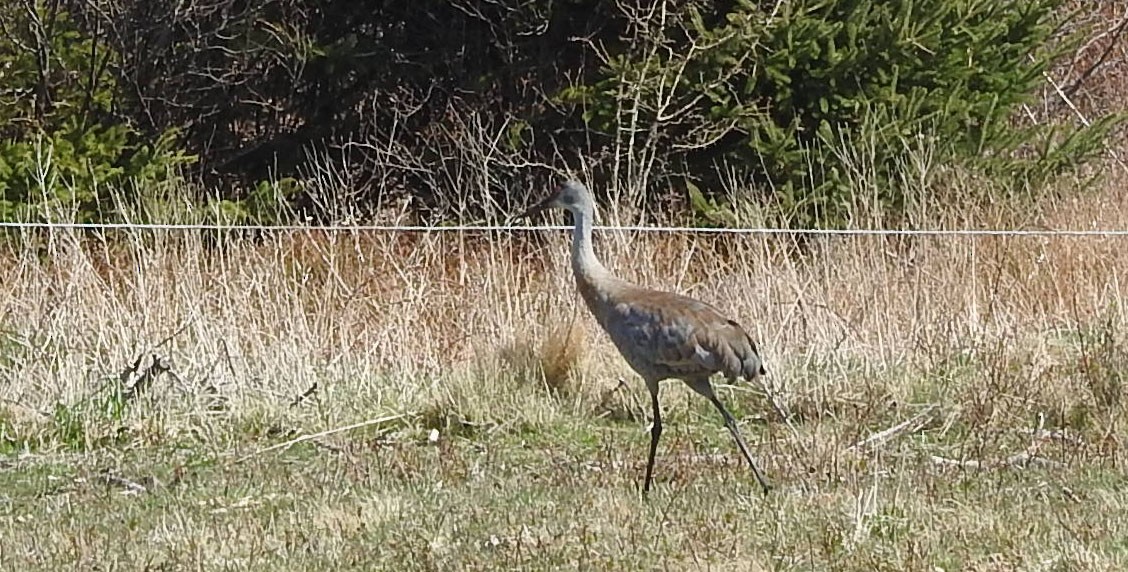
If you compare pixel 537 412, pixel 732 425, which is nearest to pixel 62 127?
pixel 537 412

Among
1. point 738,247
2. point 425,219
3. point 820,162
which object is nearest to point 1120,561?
point 738,247

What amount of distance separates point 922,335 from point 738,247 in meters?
1.89

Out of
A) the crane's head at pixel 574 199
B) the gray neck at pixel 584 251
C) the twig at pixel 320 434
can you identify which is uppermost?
the crane's head at pixel 574 199

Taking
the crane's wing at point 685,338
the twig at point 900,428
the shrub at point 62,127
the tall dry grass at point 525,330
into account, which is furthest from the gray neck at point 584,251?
the shrub at point 62,127

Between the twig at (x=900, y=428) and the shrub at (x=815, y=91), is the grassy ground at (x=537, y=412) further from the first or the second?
the shrub at (x=815, y=91)

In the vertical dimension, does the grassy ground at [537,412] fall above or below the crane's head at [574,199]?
below

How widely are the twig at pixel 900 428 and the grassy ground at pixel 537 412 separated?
2 centimetres

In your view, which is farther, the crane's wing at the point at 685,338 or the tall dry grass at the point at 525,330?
the tall dry grass at the point at 525,330

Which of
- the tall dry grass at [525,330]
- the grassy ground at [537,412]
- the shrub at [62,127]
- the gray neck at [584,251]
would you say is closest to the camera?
the grassy ground at [537,412]

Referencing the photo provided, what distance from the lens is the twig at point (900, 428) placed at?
6.75 metres

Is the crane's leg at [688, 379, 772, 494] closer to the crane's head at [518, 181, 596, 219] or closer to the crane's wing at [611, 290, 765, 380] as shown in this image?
the crane's wing at [611, 290, 765, 380]

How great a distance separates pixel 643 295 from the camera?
21.3 feet

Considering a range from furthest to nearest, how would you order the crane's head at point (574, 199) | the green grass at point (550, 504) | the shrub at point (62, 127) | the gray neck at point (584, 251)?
the shrub at point (62, 127) → the crane's head at point (574, 199) → the gray neck at point (584, 251) → the green grass at point (550, 504)

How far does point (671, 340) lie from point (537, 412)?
144 cm
